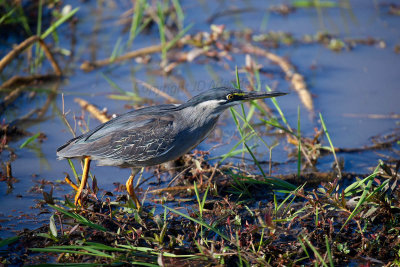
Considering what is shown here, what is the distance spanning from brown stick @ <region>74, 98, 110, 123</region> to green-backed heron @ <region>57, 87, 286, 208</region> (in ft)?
4.56

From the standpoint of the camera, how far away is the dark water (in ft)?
19.1

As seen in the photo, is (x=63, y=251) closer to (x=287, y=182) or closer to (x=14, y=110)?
(x=287, y=182)

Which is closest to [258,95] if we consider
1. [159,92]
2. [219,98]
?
[219,98]

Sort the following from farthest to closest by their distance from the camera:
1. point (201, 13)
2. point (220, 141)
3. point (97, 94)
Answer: point (201, 13)
point (97, 94)
point (220, 141)

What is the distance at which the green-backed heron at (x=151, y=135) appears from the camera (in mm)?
4891

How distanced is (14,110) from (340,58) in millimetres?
5329

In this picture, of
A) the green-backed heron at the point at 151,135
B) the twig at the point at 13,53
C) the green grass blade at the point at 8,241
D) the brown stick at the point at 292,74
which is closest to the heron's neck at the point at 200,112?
the green-backed heron at the point at 151,135

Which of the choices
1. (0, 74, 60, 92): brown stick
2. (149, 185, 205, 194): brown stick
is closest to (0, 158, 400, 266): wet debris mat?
(149, 185, 205, 194): brown stick

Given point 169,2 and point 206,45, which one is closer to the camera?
point 206,45

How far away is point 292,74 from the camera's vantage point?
7.73 meters

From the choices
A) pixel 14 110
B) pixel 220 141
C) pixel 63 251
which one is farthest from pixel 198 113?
pixel 14 110

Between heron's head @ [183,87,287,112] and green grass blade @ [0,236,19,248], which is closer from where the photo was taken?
green grass blade @ [0,236,19,248]

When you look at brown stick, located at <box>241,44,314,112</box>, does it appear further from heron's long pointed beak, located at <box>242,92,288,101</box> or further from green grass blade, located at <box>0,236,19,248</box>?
green grass blade, located at <box>0,236,19,248</box>

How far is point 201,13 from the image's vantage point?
9.49 metres
